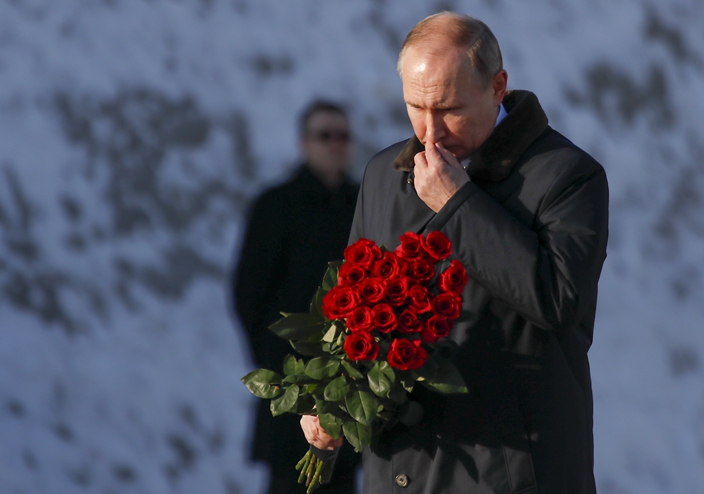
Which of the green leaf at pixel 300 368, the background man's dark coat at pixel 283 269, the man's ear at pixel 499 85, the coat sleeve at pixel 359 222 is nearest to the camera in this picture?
the green leaf at pixel 300 368

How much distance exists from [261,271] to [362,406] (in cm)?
155

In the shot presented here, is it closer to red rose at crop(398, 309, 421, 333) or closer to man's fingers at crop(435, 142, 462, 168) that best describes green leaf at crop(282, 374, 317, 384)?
red rose at crop(398, 309, 421, 333)

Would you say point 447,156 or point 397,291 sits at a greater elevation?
point 447,156

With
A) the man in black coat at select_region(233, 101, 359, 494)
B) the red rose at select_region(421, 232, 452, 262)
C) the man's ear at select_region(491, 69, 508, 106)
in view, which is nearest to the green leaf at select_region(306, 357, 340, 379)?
the red rose at select_region(421, 232, 452, 262)

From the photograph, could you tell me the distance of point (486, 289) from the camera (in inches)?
63.2

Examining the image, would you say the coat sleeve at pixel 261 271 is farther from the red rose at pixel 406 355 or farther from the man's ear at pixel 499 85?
the red rose at pixel 406 355

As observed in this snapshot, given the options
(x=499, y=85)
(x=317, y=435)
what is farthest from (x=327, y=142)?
(x=317, y=435)

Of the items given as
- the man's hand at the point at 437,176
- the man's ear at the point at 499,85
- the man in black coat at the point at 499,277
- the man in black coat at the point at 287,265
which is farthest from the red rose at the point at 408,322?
the man in black coat at the point at 287,265

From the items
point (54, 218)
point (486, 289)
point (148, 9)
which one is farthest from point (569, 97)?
point (486, 289)

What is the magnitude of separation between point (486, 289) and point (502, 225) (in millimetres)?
109

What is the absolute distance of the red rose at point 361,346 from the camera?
4.89 feet

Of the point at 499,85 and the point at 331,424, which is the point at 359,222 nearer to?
the point at 499,85

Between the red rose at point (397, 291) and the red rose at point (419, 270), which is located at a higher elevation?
the red rose at point (419, 270)

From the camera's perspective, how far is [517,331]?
164 cm
